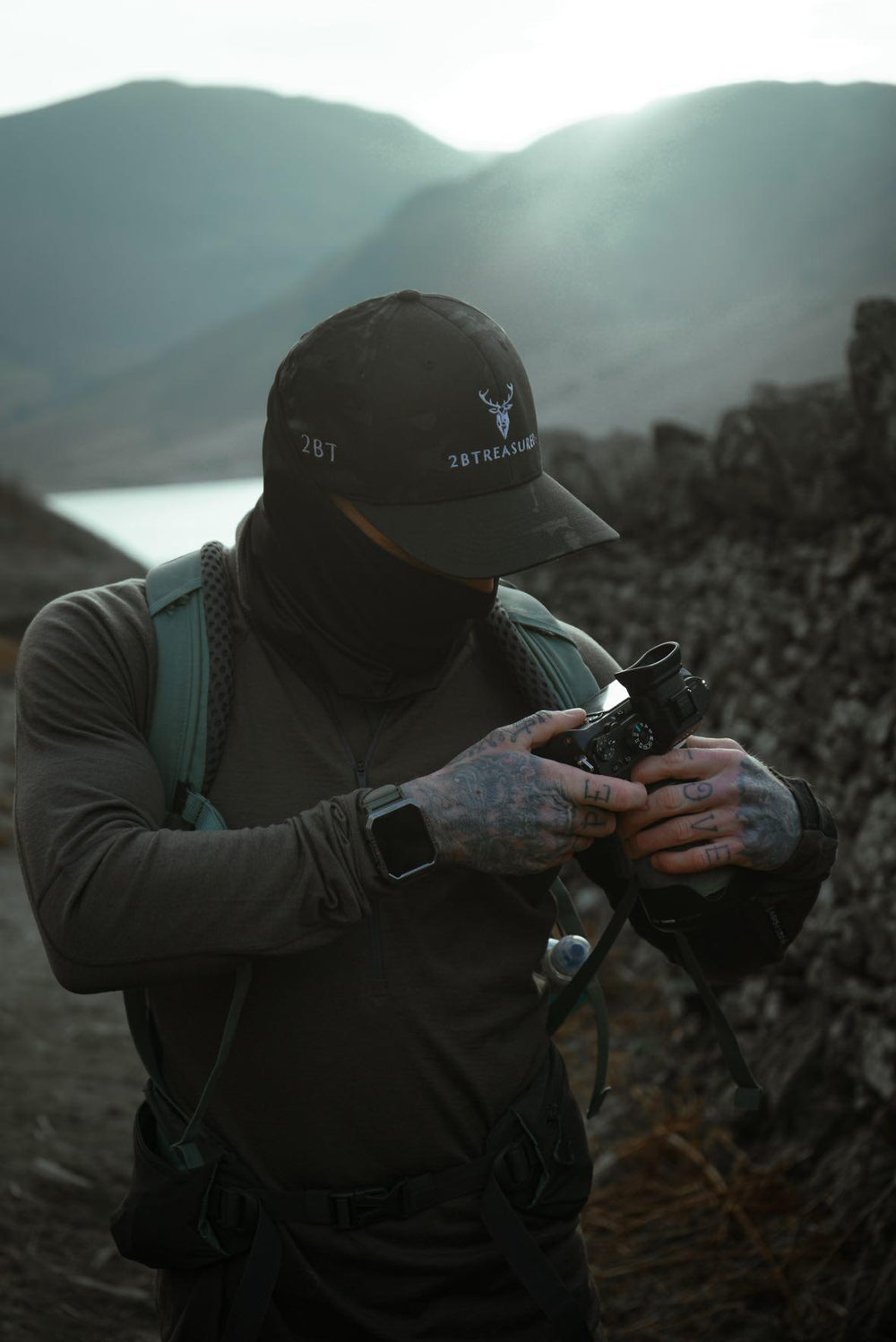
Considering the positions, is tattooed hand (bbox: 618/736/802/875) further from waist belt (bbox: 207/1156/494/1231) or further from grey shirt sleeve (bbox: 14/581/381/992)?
waist belt (bbox: 207/1156/494/1231)

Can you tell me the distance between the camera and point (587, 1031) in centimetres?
482

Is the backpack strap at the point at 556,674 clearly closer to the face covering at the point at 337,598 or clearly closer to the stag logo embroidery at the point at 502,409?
the face covering at the point at 337,598

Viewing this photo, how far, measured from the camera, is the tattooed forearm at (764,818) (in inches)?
62.4

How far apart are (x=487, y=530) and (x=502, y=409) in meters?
0.19

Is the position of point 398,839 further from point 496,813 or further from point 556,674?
point 556,674

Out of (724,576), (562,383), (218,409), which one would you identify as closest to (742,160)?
(562,383)

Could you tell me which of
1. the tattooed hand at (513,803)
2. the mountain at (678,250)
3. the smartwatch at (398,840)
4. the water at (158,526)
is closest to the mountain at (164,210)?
the mountain at (678,250)

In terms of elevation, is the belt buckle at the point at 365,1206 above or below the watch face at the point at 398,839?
below

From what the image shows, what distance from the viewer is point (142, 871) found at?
1.36 m

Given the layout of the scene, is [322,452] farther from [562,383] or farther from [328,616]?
[562,383]

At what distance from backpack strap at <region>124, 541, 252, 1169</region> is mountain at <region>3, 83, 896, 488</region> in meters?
47.3

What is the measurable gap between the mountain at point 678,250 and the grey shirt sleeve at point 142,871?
47.5m

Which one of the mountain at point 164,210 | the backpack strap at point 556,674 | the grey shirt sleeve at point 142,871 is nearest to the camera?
the grey shirt sleeve at point 142,871

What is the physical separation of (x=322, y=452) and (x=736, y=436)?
309 cm
